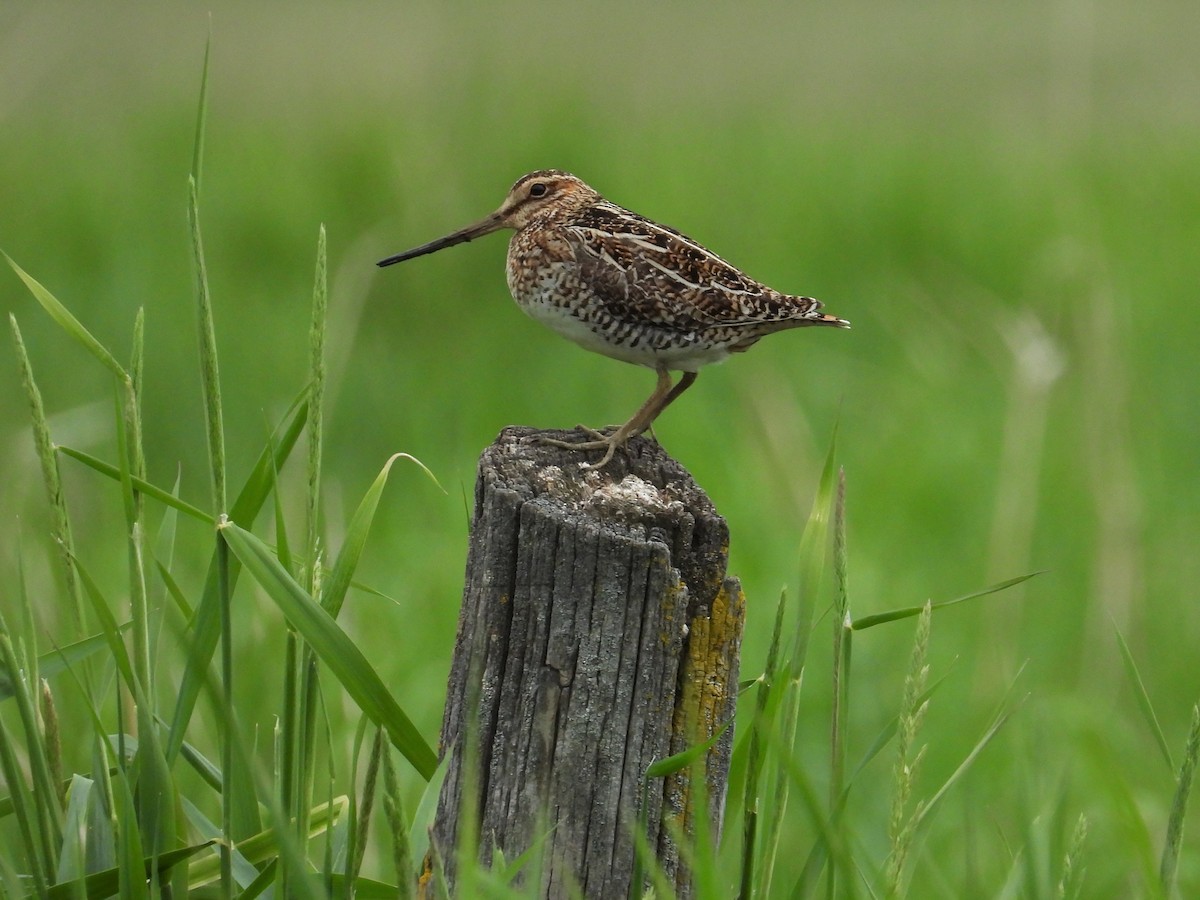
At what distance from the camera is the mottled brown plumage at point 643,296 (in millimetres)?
3541

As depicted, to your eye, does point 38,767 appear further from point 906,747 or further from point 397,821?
point 906,747

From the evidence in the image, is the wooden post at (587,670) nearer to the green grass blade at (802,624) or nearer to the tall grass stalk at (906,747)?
the green grass blade at (802,624)

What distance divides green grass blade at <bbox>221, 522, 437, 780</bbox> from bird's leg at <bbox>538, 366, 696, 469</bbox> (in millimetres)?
644

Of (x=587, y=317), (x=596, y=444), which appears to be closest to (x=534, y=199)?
(x=587, y=317)

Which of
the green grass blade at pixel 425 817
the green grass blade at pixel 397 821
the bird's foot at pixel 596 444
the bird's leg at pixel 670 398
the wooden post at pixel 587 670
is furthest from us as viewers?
the bird's leg at pixel 670 398

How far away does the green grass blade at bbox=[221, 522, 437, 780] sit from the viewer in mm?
1962

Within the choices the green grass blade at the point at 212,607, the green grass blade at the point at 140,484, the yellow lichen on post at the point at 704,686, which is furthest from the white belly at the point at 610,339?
the green grass blade at the point at 140,484

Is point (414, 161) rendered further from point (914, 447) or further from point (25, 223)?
point (914, 447)

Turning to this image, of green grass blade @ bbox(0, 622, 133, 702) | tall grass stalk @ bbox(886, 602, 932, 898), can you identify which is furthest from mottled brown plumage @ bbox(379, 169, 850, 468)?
tall grass stalk @ bbox(886, 602, 932, 898)

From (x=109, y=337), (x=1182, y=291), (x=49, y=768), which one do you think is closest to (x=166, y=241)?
(x=109, y=337)

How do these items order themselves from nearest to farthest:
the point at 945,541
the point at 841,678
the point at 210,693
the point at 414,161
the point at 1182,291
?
the point at 210,693, the point at 841,678, the point at 945,541, the point at 414,161, the point at 1182,291

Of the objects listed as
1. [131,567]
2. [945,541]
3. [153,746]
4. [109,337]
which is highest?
[131,567]

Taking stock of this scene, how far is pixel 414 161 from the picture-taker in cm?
923

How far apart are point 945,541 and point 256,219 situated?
502 centimetres
